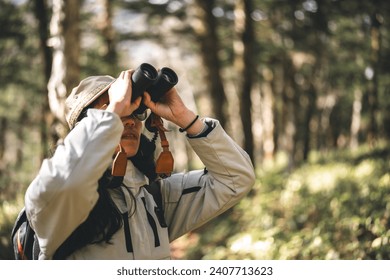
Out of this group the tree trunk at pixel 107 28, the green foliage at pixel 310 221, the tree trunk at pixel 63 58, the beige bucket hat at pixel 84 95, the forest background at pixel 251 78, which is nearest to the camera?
the beige bucket hat at pixel 84 95

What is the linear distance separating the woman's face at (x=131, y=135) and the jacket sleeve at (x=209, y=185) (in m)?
0.27

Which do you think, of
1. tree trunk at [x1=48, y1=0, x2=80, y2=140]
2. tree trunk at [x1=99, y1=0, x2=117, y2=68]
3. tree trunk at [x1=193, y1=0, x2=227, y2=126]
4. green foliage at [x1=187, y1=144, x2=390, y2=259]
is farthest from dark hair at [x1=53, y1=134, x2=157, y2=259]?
tree trunk at [x1=99, y1=0, x2=117, y2=68]

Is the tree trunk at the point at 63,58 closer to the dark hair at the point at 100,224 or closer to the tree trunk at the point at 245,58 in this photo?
the dark hair at the point at 100,224

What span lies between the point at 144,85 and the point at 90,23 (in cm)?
1119

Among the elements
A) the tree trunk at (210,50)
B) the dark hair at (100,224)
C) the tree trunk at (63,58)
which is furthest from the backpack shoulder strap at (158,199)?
the tree trunk at (210,50)

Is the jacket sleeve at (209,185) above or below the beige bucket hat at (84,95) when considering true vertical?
below

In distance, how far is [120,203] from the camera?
6.55 ft

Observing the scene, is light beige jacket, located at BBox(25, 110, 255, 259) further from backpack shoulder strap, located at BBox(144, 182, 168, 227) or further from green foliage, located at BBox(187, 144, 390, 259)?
green foliage, located at BBox(187, 144, 390, 259)

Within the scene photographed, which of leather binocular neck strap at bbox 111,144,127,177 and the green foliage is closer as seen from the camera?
leather binocular neck strap at bbox 111,144,127,177

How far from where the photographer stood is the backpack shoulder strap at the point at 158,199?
6.95 ft

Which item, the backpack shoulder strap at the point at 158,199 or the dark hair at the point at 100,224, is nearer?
the dark hair at the point at 100,224

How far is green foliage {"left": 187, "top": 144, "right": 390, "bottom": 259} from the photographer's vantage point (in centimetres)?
429

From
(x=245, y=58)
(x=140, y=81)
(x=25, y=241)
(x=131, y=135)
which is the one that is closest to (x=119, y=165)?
(x=131, y=135)
